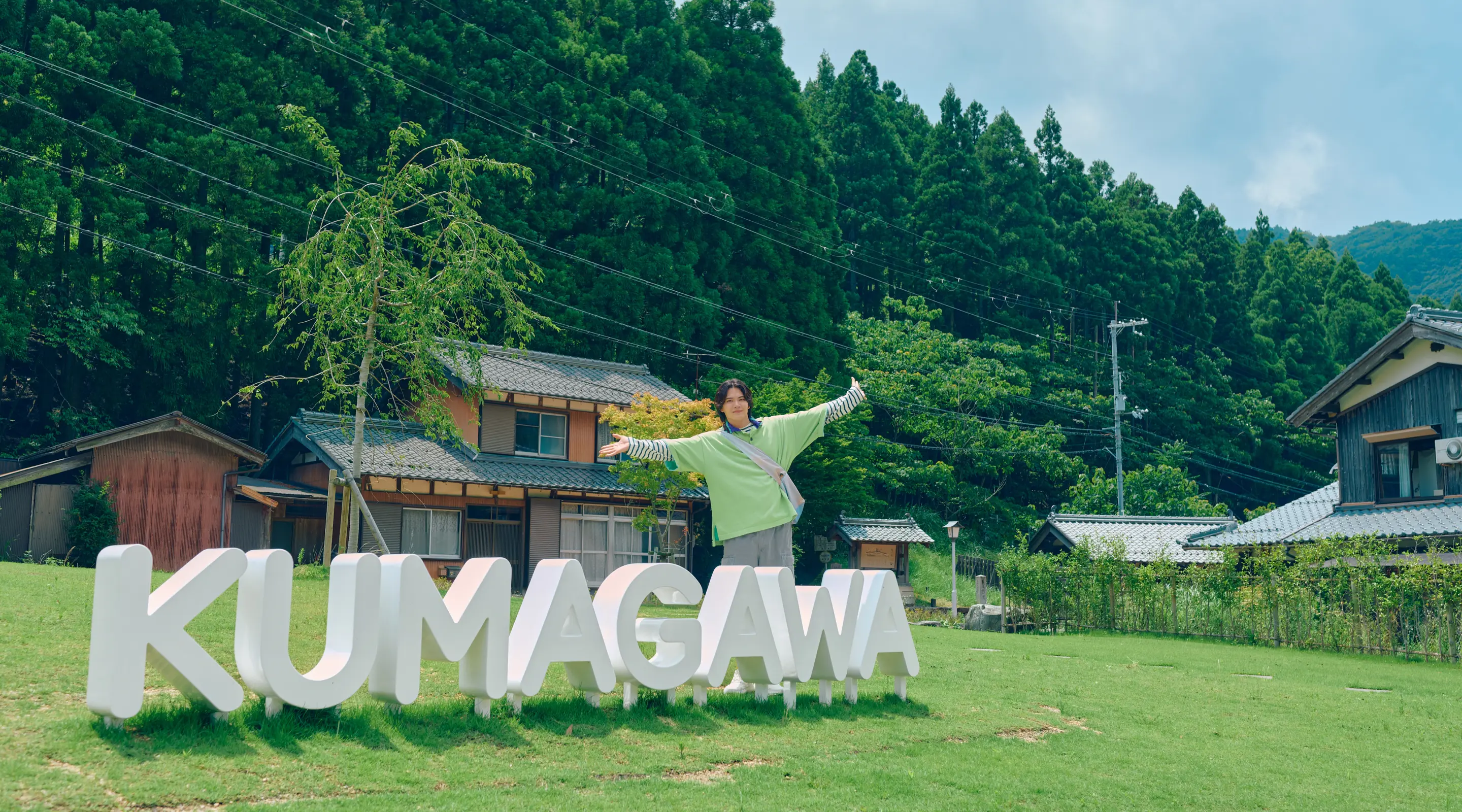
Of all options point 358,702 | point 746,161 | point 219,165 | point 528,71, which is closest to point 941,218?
point 746,161

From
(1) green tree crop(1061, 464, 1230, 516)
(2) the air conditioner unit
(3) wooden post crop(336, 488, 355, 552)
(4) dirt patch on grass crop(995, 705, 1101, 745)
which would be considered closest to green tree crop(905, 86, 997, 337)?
(1) green tree crop(1061, 464, 1230, 516)

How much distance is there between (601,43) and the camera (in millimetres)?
40500

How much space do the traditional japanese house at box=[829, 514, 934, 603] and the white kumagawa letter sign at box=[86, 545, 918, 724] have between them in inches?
1020

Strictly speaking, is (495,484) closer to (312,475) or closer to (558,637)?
(312,475)

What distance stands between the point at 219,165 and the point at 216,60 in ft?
11.3

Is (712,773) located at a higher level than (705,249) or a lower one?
lower

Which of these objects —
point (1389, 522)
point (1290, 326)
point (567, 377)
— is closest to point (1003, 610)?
point (1389, 522)

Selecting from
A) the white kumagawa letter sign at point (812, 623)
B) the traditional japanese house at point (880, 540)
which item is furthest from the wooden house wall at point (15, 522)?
the traditional japanese house at point (880, 540)

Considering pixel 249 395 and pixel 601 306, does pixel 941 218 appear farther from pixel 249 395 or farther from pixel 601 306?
pixel 249 395

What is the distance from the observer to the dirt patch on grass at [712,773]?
22.2 ft

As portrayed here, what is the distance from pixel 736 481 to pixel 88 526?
19.6 m

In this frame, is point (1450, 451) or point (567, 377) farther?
point (567, 377)

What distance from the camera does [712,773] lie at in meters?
6.96

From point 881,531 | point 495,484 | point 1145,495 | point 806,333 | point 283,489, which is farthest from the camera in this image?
point 1145,495
